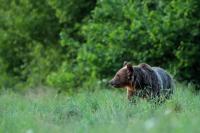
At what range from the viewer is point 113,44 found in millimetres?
20031

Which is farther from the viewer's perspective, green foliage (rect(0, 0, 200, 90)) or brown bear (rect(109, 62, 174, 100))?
green foliage (rect(0, 0, 200, 90))

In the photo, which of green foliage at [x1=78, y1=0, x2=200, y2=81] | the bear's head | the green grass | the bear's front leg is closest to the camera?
the green grass

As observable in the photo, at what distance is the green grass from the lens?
26.0 ft

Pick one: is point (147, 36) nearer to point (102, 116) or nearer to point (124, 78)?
point (124, 78)

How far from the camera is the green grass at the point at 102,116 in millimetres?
7912

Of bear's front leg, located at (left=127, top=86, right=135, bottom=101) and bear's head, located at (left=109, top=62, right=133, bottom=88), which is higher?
bear's head, located at (left=109, top=62, right=133, bottom=88)

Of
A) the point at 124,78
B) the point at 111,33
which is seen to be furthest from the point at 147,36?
the point at 124,78

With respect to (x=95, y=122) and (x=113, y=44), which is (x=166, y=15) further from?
(x=95, y=122)

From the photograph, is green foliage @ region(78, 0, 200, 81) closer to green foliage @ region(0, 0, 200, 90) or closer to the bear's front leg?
green foliage @ region(0, 0, 200, 90)

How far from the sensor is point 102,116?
10148mm

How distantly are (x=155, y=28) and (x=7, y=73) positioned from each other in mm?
13237

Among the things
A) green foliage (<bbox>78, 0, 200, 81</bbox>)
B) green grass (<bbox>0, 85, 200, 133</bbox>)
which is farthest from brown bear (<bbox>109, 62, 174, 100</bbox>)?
green foliage (<bbox>78, 0, 200, 81</bbox>)

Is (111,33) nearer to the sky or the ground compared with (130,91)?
nearer to the sky

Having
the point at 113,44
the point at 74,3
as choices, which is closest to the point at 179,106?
the point at 113,44
